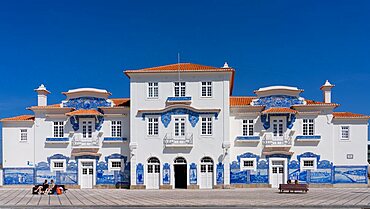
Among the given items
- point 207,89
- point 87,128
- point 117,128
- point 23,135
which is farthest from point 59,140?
point 207,89

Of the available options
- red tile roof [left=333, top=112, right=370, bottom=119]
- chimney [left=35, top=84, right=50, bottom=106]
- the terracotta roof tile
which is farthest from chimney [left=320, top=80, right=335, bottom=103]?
chimney [left=35, top=84, right=50, bottom=106]

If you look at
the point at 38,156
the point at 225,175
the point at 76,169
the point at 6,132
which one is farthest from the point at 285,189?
the point at 6,132

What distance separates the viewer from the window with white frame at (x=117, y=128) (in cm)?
3953

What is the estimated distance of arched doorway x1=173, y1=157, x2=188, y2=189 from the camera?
3772 cm

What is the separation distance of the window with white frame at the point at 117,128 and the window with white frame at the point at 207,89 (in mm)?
7294

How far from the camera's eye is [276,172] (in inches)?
1496

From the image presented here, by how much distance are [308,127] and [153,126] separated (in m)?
12.1

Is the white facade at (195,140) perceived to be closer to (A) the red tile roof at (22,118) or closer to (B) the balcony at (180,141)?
(B) the balcony at (180,141)

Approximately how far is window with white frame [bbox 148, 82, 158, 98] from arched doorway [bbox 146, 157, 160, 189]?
4.86 metres

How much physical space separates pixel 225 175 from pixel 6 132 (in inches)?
715

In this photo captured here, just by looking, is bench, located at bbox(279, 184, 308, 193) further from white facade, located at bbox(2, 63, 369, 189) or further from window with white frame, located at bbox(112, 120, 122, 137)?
window with white frame, located at bbox(112, 120, 122, 137)

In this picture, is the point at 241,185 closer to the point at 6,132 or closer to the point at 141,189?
the point at 141,189

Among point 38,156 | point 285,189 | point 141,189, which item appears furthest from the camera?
point 38,156

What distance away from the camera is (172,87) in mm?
37875
